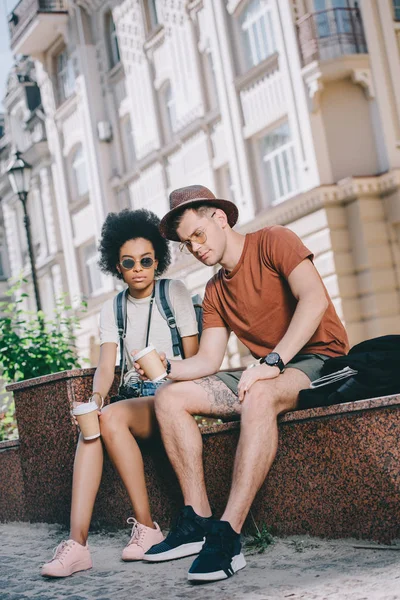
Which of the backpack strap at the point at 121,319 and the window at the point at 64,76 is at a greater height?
the window at the point at 64,76

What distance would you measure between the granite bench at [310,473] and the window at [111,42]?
22.7 m

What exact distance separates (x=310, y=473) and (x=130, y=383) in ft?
4.04

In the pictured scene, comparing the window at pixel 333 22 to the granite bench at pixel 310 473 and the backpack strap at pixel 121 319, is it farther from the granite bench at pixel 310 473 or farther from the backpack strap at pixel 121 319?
the backpack strap at pixel 121 319

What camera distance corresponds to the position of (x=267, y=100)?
19.5 metres

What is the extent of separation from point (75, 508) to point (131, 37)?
2225 cm

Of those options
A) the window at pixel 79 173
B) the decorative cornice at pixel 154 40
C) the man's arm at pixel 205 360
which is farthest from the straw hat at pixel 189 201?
the window at pixel 79 173

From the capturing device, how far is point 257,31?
65.7ft

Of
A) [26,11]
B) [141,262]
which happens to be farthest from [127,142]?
[141,262]

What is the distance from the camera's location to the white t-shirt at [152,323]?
520 cm

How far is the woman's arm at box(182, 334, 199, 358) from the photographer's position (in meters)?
5.19

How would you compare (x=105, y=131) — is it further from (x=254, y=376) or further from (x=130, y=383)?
(x=254, y=376)

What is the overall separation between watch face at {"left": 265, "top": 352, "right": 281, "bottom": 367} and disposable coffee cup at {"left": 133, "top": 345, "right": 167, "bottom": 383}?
0.49 meters

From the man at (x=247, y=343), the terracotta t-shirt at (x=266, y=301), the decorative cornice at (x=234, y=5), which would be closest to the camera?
the man at (x=247, y=343)

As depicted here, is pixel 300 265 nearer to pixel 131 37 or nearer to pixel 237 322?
pixel 237 322
